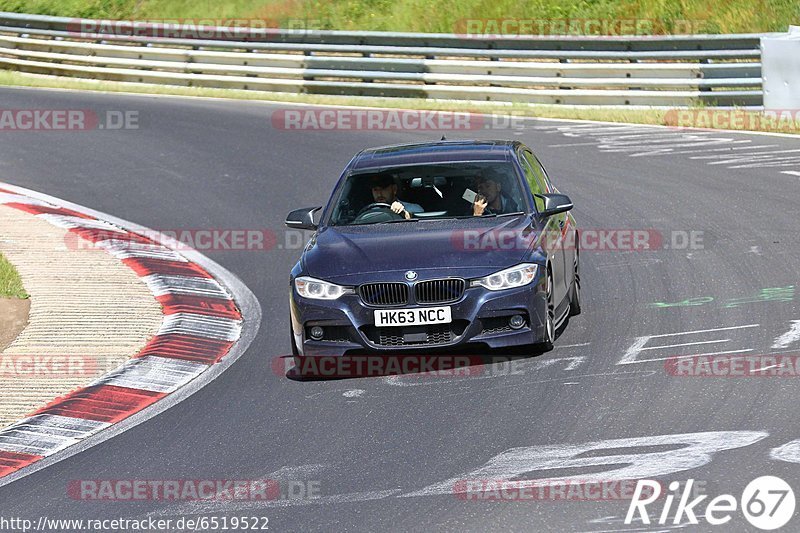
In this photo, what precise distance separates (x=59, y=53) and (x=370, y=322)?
74.5ft

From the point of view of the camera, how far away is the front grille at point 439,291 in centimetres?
933

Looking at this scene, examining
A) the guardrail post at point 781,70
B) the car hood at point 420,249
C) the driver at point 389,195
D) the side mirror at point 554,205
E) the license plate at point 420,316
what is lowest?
the license plate at point 420,316

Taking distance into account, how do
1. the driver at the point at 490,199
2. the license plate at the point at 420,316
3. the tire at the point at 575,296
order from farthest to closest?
the tire at the point at 575,296 < the driver at the point at 490,199 < the license plate at the point at 420,316

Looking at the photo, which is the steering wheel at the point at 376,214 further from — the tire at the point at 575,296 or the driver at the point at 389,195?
the tire at the point at 575,296

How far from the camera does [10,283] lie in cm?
1266

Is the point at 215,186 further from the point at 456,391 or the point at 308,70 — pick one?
the point at 456,391

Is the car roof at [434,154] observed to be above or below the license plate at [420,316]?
above

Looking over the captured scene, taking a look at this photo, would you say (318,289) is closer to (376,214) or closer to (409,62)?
(376,214)

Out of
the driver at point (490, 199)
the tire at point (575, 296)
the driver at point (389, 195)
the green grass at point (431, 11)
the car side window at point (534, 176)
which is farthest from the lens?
the green grass at point (431, 11)

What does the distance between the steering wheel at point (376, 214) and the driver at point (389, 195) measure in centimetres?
4

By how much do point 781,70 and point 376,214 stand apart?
1180cm

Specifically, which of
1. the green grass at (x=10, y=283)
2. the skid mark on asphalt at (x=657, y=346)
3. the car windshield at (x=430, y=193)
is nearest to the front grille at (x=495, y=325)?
the skid mark on asphalt at (x=657, y=346)

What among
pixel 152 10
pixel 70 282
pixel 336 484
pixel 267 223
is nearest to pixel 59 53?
pixel 152 10

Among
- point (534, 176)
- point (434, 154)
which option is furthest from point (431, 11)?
point (434, 154)
